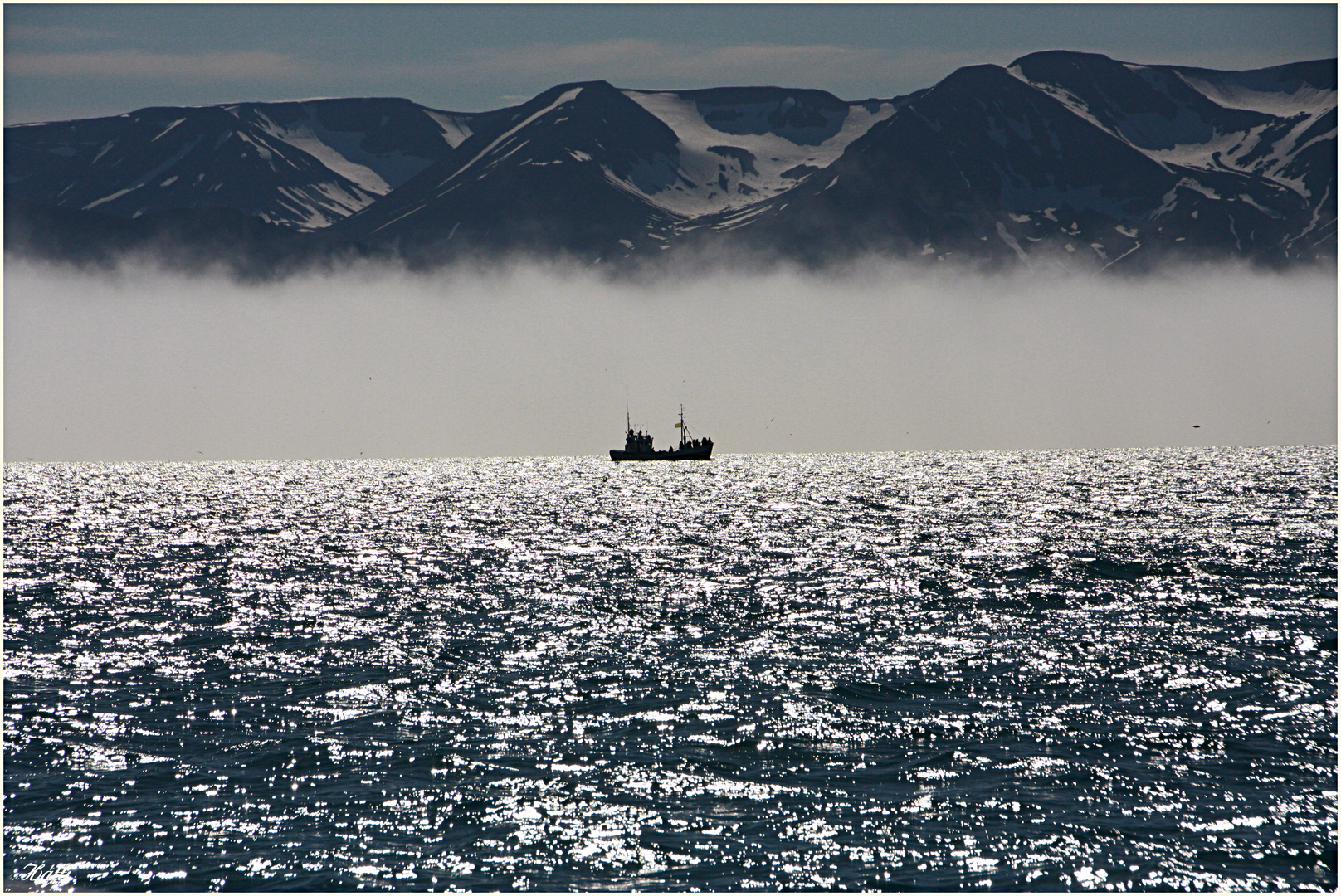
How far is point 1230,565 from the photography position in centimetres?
7756

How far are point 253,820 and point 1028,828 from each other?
1709 centimetres

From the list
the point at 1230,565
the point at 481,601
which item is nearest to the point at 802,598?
the point at 481,601

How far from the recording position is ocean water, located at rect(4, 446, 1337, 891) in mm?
25250

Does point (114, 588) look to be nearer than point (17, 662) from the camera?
No

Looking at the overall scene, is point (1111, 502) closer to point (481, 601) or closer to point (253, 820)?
point (481, 601)

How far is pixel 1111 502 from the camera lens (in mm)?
150000

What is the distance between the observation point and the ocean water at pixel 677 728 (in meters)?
25.2

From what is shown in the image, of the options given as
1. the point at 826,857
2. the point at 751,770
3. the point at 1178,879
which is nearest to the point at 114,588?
the point at 751,770

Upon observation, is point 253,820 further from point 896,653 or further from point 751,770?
point 896,653

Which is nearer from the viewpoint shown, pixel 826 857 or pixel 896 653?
pixel 826 857

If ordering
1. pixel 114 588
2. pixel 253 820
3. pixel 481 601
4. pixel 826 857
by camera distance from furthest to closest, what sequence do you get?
pixel 114 588 → pixel 481 601 → pixel 253 820 → pixel 826 857

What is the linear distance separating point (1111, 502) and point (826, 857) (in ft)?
442

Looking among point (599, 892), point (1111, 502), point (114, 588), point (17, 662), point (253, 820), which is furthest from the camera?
point (1111, 502)

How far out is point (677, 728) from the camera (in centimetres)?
3488
